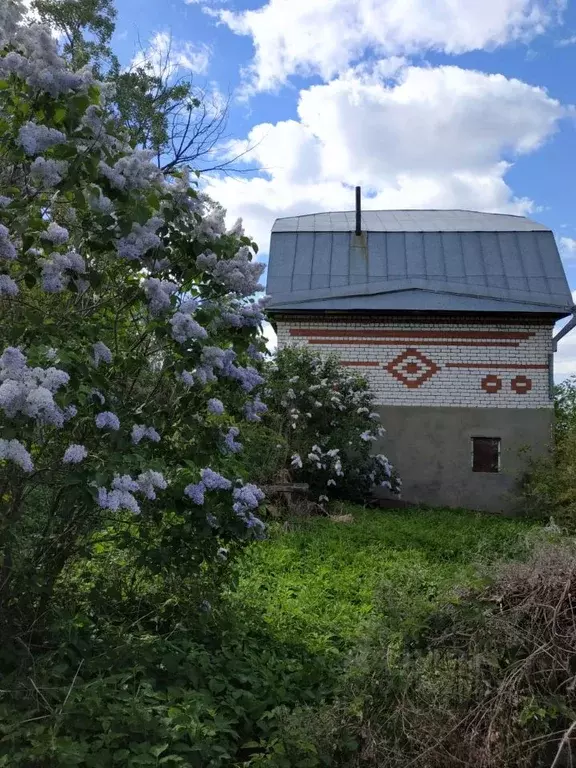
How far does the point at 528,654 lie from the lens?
2746 mm

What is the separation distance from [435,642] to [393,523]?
670 cm

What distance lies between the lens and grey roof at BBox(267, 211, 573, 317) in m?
12.6

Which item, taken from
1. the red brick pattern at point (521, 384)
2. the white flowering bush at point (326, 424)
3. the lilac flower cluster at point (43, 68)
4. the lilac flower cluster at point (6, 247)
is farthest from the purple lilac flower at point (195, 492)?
the red brick pattern at point (521, 384)

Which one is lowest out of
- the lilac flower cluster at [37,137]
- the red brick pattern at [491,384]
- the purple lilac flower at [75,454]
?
the purple lilac flower at [75,454]

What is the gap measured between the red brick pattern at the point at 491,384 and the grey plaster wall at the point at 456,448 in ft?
1.10

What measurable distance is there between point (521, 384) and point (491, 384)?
0.51 metres

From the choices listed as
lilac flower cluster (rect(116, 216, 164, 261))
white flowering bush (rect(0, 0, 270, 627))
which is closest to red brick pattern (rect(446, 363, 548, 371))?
white flowering bush (rect(0, 0, 270, 627))

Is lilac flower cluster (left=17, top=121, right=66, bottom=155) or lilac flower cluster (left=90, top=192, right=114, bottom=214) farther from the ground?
lilac flower cluster (left=17, top=121, right=66, bottom=155)

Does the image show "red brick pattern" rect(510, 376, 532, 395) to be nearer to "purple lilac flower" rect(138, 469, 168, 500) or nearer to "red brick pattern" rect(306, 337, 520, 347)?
"red brick pattern" rect(306, 337, 520, 347)

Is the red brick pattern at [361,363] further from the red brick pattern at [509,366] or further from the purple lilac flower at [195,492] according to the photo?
the purple lilac flower at [195,492]

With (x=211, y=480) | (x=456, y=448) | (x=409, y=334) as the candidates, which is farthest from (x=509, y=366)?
(x=211, y=480)

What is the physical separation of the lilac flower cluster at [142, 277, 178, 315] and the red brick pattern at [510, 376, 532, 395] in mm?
10313

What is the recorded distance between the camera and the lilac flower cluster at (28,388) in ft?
7.80

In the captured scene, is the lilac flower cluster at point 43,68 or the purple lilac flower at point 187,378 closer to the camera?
the lilac flower cluster at point 43,68
